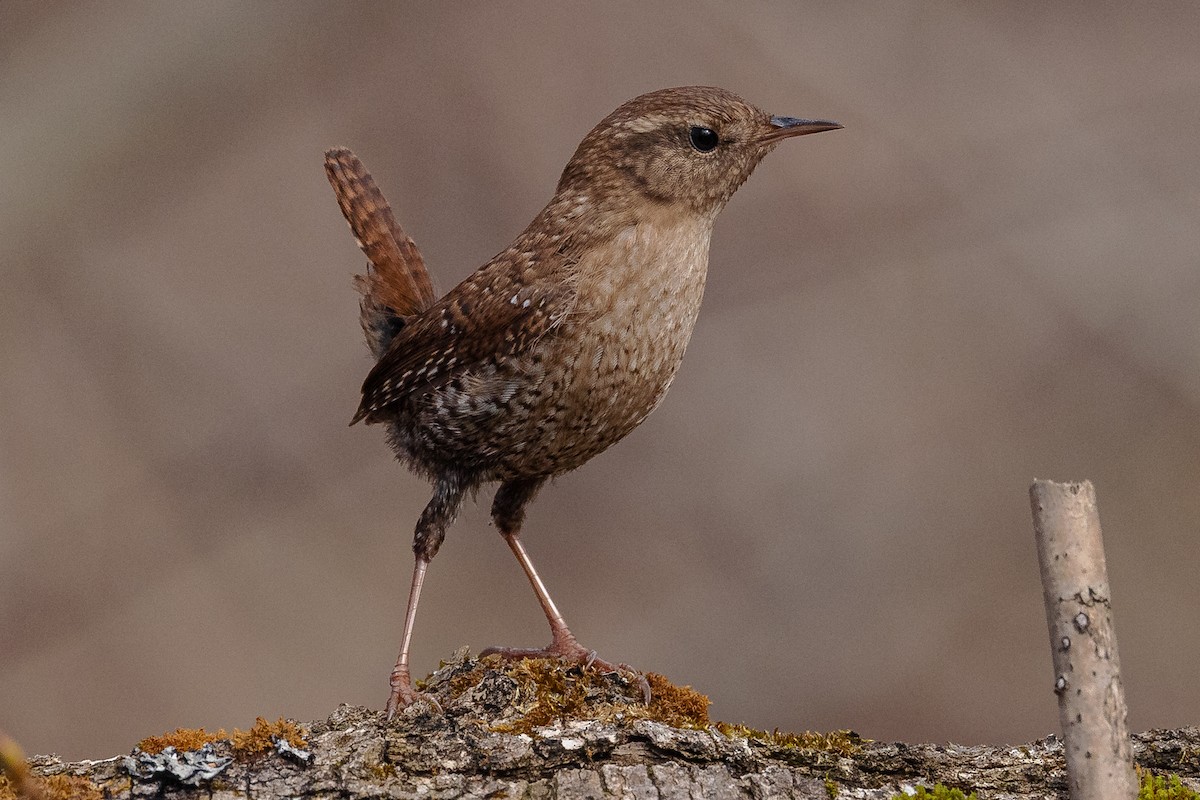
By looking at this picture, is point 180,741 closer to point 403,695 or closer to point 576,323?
point 403,695

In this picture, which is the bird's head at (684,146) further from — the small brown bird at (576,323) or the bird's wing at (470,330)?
the bird's wing at (470,330)

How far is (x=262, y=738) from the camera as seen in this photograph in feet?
7.97

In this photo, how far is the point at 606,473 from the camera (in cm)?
558

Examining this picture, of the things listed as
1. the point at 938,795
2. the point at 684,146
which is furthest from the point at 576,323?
the point at 938,795

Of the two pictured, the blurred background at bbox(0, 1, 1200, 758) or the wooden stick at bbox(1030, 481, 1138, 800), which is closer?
the wooden stick at bbox(1030, 481, 1138, 800)

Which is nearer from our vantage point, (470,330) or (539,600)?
(470,330)

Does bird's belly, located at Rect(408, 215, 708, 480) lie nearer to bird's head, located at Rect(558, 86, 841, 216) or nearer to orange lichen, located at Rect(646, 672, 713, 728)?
bird's head, located at Rect(558, 86, 841, 216)

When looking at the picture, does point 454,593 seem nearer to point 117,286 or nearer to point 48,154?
point 117,286

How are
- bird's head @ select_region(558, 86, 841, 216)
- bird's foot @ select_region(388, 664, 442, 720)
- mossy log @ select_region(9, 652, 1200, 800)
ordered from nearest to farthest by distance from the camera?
mossy log @ select_region(9, 652, 1200, 800) → bird's foot @ select_region(388, 664, 442, 720) → bird's head @ select_region(558, 86, 841, 216)

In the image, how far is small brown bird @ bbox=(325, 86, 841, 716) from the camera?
304 cm

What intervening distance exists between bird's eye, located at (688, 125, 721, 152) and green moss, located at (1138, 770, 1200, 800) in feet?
5.67

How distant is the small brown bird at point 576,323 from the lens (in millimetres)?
3035

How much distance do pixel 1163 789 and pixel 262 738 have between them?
1.69m

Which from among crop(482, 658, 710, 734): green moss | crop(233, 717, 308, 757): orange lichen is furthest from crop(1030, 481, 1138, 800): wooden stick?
crop(233, 717, 308, 757): orange lichen
